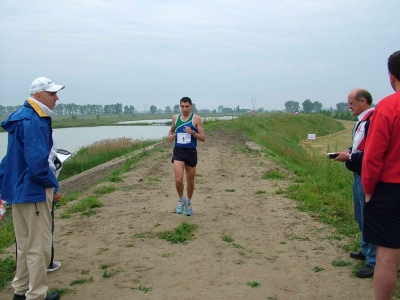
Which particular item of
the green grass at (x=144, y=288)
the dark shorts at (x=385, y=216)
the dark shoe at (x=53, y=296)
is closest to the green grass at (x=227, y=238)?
the green grass at (x=144, y=288)

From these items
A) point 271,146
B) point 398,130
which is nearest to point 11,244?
point 398,130

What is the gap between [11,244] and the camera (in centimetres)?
558

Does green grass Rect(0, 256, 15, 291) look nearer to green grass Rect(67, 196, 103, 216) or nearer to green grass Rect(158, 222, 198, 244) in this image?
green grass Rect(158, 222, 198, 244)

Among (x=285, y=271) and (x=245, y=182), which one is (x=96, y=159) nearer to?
(x=245, y=182)

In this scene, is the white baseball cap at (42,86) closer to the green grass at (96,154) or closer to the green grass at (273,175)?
the green grass at (273,175)

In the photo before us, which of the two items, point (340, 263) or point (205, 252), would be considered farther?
point (205, 252)

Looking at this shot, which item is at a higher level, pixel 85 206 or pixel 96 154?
pixel 85 206

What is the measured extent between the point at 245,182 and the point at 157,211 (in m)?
3.12

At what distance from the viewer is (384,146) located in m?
2.99

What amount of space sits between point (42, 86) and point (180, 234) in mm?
2936

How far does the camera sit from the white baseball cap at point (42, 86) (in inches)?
146

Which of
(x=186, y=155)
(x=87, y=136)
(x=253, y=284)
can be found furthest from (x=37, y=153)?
(x=87, y=136)

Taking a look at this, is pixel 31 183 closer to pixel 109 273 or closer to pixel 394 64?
pixel 109 273

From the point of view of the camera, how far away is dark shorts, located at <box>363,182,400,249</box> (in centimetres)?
300
